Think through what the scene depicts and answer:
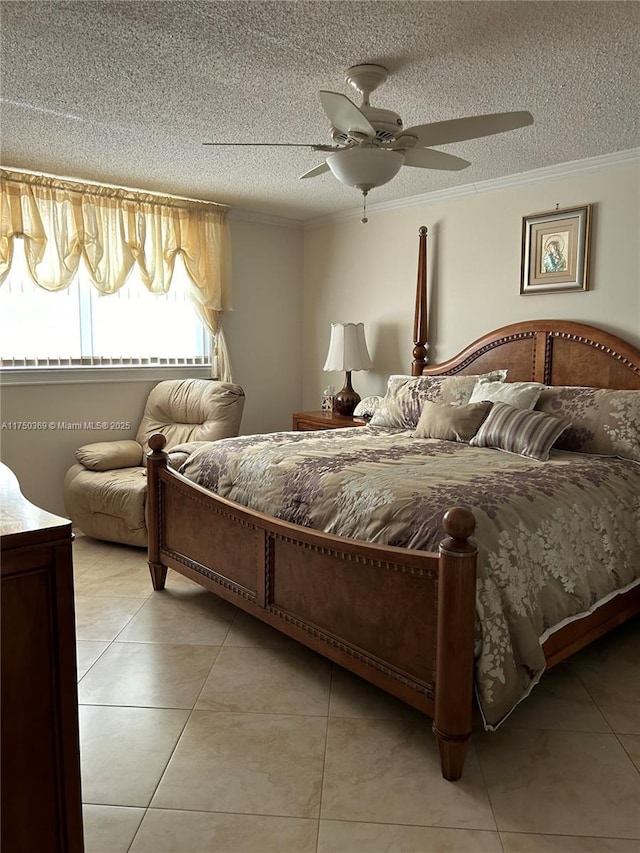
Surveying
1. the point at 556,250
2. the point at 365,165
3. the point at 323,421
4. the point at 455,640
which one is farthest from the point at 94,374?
the point at 455,640

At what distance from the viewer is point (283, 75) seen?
2.49m

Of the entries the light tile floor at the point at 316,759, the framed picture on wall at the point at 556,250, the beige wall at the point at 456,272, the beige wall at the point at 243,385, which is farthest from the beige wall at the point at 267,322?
the light tile floor at the point at 316,759

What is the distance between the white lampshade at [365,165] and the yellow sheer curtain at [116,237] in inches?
89.4

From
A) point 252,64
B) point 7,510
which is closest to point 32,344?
point 252,64

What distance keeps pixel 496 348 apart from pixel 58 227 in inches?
115

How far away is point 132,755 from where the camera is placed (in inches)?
77.9

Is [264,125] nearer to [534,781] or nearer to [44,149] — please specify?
[44,149]

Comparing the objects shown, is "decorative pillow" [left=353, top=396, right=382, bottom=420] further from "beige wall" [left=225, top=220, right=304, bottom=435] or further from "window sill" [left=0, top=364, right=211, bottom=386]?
"window sill" [left=0, top=364, right=211, bottom=386]

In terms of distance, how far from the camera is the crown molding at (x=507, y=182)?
3514 mm

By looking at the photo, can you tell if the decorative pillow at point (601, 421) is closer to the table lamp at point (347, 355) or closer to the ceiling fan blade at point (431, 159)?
the ceiling fan blade at point (431, 159)

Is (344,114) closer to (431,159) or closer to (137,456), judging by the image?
(431,159)

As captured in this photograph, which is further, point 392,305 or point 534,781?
point 392,305

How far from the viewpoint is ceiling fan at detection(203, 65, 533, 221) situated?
7.35 ft

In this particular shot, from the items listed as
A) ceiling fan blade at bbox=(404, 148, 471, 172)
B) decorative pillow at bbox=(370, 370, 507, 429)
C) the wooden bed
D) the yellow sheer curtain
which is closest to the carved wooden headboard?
the wooden bed
